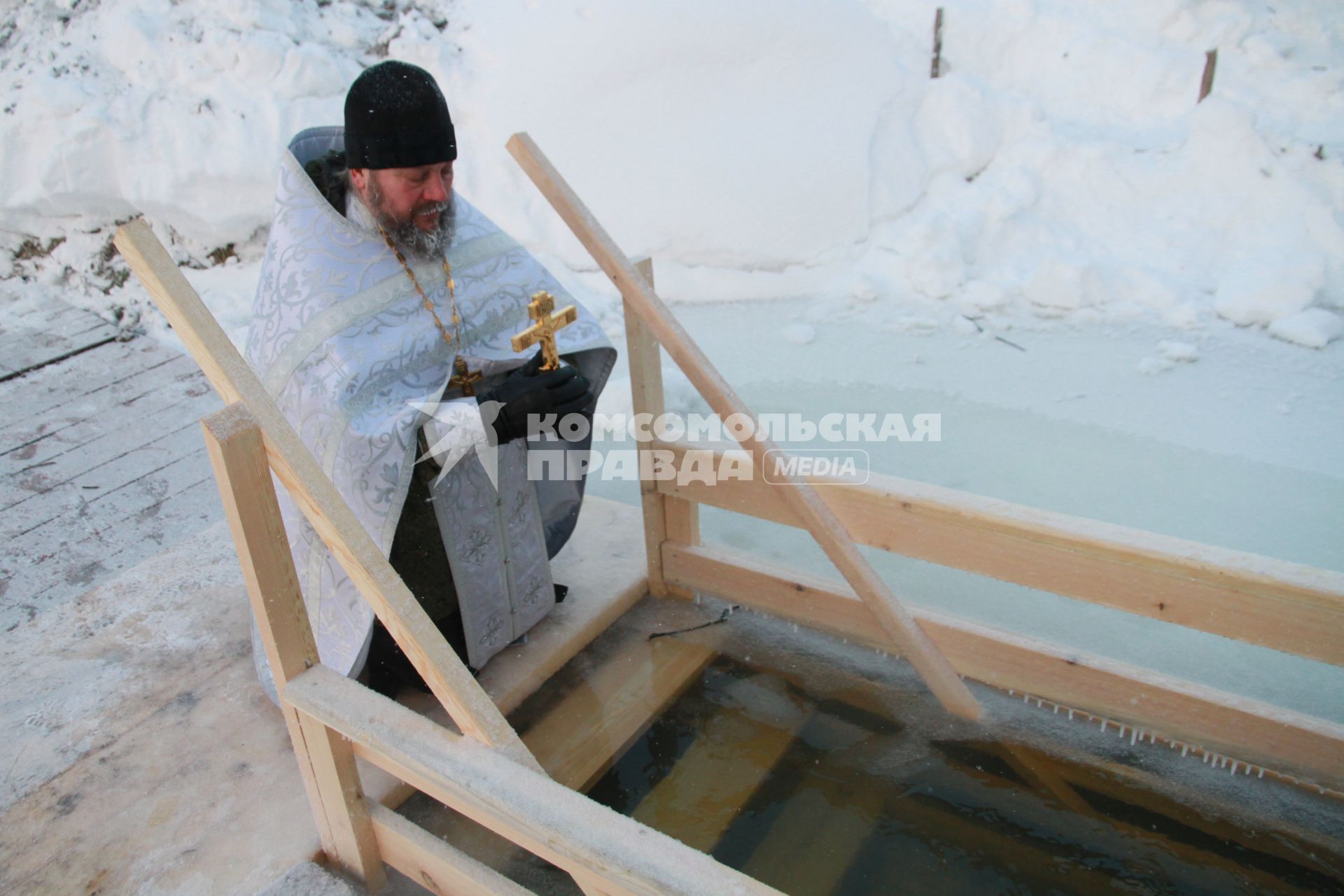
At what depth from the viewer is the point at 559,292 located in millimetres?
2426

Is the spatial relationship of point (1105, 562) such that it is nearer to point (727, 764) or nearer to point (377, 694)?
point (727, 764)

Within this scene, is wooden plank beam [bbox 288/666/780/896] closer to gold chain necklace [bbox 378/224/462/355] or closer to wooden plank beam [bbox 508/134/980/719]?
gold chain necklace [bbox 378/224/462/355]

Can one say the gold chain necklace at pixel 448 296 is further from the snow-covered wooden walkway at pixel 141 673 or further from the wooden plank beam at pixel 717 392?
the snow-covered wooden walkway at pixel 141 673

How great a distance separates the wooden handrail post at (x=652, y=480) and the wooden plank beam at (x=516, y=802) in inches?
43.9

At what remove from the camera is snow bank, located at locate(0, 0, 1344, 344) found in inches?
211

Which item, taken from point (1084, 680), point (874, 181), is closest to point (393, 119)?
point (1084, 680)

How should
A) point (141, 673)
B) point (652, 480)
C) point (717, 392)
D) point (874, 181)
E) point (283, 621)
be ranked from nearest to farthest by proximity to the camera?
point (283, 621) → point (717, 392) → point (141, 673) → point (652, 480) → point (874, 181)

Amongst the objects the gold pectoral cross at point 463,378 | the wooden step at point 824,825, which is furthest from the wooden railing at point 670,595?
the gold pectoral cross at point 463,378

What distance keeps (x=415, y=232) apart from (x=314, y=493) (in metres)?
0.88

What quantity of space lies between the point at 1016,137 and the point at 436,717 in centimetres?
556

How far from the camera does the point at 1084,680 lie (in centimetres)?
219

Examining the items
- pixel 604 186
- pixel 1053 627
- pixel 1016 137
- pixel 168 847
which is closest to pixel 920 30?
pixel 1016 137

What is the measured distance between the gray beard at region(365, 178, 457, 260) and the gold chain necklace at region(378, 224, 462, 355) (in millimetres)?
11

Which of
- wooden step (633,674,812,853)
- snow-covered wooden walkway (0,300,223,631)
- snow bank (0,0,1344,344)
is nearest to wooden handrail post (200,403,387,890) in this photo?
wooden step (633,674,812,853)
